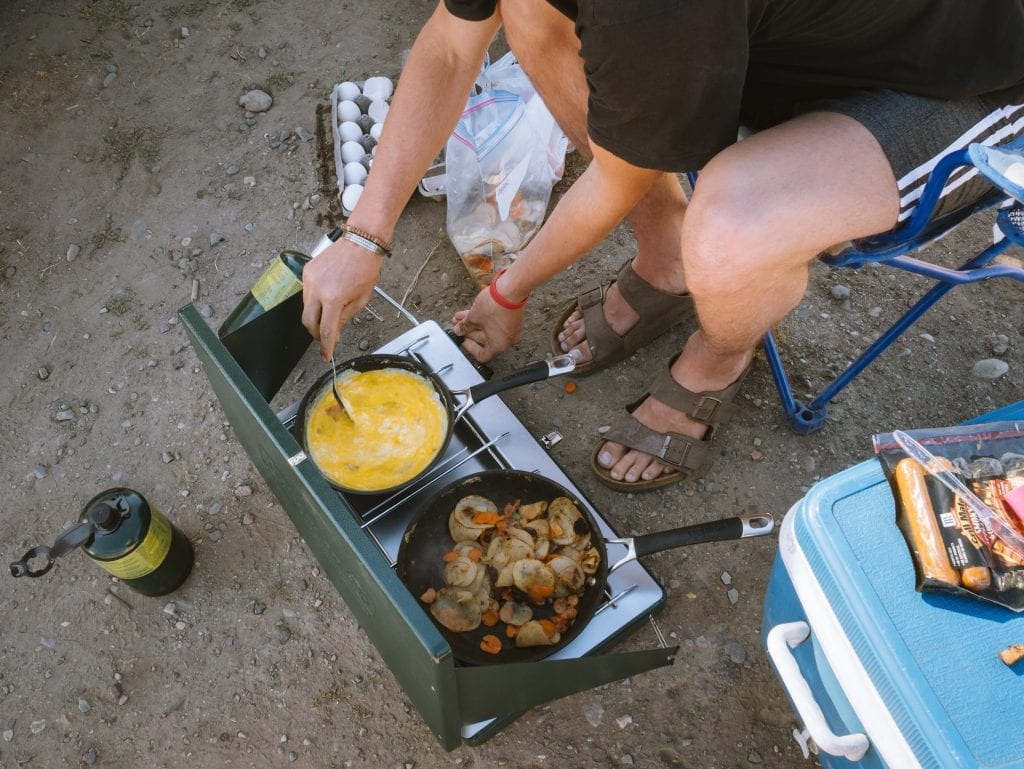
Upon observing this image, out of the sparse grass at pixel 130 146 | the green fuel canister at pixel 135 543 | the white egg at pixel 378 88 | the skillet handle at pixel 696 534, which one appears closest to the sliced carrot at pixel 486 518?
the skillet handle at pixel 696 534

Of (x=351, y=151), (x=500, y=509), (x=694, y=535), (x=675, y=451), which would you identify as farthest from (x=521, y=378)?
(x=351, y=151)

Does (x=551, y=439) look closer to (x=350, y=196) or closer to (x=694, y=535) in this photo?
(x=694, y=535)

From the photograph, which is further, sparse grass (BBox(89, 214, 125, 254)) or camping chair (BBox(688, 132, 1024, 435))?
sparse grass (BBox(89, 214, 125, 254))

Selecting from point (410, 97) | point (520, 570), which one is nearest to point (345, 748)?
point (520, 570)

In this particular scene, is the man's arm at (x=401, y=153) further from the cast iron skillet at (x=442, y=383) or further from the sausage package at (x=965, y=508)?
the sausage package at (x=965, y=508)

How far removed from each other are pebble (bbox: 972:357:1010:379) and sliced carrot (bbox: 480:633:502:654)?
1476 mm

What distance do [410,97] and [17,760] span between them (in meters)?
1.68

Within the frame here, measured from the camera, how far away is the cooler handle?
117cm

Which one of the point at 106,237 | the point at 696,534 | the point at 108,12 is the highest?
the point at 108,12

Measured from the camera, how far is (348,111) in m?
2.53

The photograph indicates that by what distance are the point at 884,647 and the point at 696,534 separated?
0.47m

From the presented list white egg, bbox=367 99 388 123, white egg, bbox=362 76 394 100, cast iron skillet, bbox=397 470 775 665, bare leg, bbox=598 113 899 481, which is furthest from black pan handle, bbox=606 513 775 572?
white egg, bbox=362 76 394 100

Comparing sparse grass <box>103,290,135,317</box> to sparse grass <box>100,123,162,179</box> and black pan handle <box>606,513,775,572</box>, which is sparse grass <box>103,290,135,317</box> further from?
black pan handle <box>606,513,775,572</box>

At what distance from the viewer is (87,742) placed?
5.55 feet
